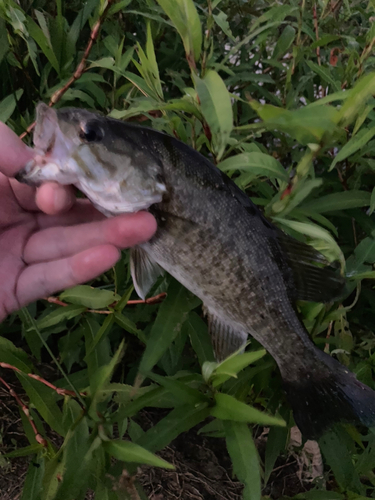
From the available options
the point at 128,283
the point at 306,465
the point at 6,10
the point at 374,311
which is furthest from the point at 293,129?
the point at 306,465

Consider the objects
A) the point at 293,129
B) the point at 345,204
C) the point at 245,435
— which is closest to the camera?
the point at 293,129

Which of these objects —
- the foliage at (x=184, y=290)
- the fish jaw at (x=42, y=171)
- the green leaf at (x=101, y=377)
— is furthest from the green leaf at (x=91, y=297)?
the fish jaw at (x=42, y=171)

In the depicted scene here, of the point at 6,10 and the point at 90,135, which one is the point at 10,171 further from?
the point at 6,10

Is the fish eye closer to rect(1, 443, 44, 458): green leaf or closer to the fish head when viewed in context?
the fish head

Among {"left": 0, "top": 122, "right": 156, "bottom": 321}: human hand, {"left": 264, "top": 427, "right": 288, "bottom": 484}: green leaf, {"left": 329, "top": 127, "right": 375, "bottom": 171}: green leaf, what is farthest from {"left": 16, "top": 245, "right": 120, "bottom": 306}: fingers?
{"left": 264, "top": 427, "right": 288, "bottom": 484}: green leaf

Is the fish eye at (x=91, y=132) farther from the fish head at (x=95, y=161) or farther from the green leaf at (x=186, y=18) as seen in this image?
the green leaf at (x=186, y=18)

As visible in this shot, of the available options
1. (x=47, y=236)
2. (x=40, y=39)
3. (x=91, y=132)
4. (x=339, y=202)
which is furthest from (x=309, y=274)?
(x=40, y=39)
